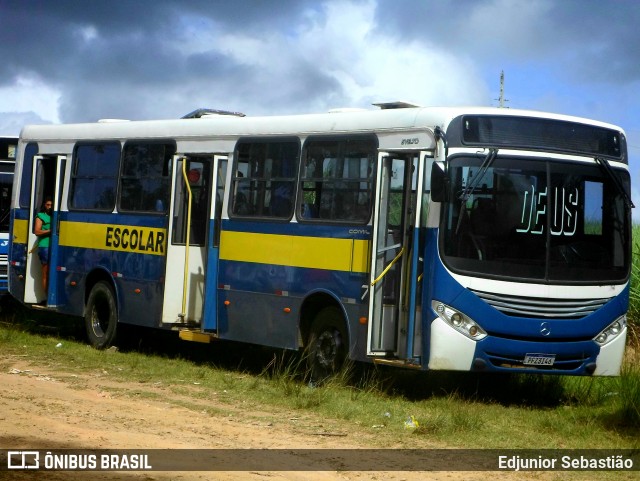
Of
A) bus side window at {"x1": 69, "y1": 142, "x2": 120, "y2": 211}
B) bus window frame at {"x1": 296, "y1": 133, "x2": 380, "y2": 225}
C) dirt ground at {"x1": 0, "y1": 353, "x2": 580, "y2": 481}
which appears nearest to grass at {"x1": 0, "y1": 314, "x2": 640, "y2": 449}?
dirt ground at {"x1": 0, "y1": 353, "x2": 580, "y2": 481}

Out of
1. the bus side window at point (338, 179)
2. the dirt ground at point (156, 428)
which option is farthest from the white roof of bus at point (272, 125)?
the dirt ground at point (156, 428)

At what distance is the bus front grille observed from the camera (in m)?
13.1

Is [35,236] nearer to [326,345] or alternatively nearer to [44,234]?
[44,234]

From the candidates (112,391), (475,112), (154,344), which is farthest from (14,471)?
(154,344)

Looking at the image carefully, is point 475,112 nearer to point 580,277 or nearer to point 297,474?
point 580,277

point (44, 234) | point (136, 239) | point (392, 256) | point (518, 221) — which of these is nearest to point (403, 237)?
point (392, 256)

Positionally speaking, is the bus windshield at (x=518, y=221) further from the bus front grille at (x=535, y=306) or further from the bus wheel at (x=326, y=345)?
the bus wheel at (x=326, y=345)

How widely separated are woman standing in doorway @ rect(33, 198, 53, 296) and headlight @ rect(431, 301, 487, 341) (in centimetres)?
833

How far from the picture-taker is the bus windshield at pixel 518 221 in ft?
43.0

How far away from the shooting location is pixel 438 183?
Result: 12852mm

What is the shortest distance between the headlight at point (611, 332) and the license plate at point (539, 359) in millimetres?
628

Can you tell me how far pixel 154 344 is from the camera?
19453 mm

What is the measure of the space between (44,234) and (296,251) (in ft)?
20.0

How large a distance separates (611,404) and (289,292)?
385 cm
